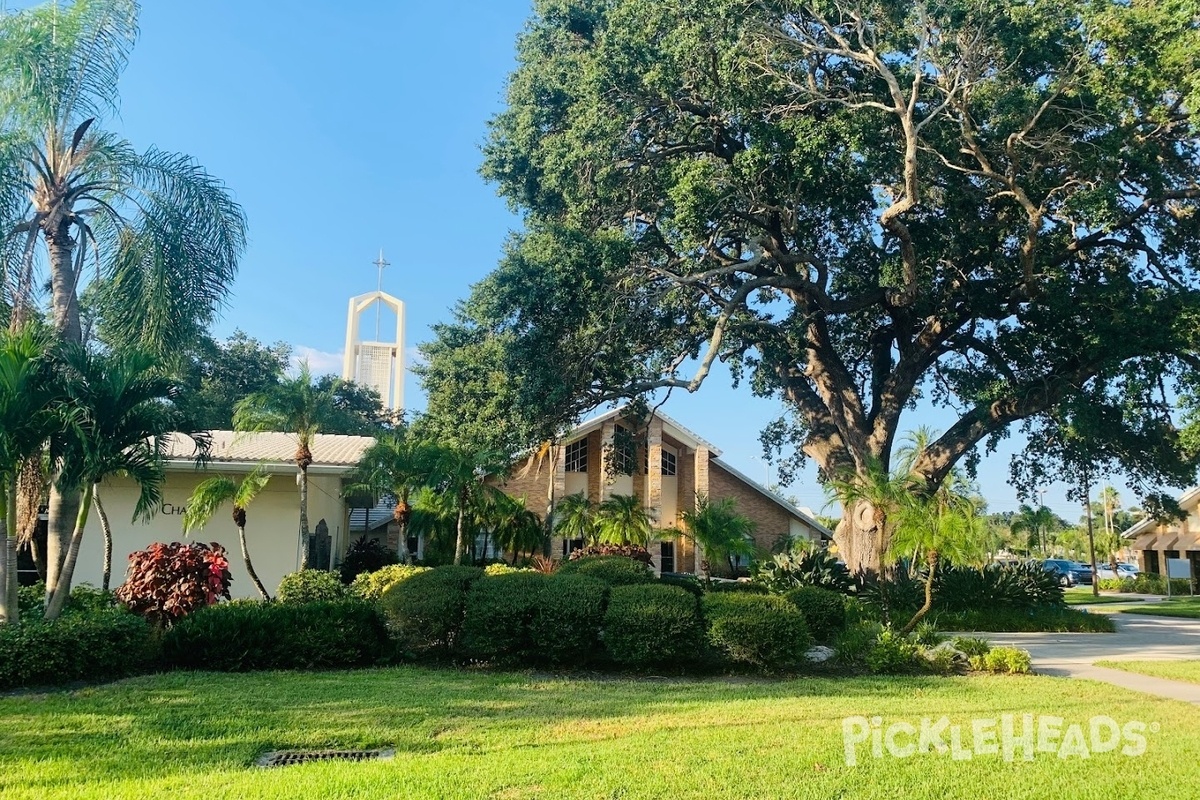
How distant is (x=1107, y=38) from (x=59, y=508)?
17.3 metres

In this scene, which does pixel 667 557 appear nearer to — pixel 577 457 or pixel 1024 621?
pixel 577 457

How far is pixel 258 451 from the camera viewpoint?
17375 mm

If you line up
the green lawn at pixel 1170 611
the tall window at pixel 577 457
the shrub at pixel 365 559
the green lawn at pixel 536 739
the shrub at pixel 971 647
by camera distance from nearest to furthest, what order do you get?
1. the green lawn at pixel 536 739
2. the shrub at pixel 971 647
3. the shrub at pixel 365 559
4. the green lawn at pixel 1170 611
5. the tall window at pixel 577 457

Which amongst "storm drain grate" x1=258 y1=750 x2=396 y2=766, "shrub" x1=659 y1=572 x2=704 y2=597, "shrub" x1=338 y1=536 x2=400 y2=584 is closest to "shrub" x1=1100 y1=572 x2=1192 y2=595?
"shrub" x1=659 y1=572 x2=704 y2=597

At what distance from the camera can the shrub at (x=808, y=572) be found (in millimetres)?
18078

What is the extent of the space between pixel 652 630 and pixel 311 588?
6.64 meters

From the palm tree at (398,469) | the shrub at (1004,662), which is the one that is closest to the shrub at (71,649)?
the palm tree at (398,469)

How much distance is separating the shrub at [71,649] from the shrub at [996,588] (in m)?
15.9

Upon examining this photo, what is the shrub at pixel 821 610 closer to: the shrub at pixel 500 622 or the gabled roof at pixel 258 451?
the shrub at pixel 500 622

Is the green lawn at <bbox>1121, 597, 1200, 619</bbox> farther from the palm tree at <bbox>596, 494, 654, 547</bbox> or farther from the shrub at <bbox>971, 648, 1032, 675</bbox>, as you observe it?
the shrub at <bbox>971, 648, 1032, 675</bbox>

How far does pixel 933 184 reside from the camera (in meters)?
17.2

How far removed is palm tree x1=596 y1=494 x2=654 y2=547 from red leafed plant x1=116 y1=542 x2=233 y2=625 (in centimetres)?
1533

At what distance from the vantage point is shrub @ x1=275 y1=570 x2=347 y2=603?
13.9m

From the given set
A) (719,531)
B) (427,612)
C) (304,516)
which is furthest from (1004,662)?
(719,531)
